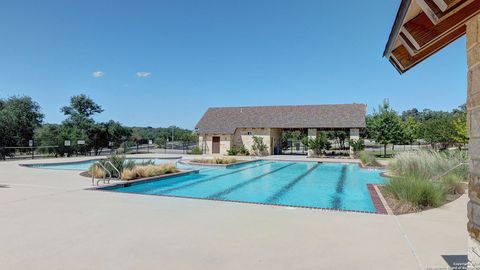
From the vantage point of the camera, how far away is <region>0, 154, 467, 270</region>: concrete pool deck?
130 inches

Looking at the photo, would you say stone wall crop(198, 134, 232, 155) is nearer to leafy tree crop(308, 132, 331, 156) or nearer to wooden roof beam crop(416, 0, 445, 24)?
leafy tree crop(308, 132, 331, 156)

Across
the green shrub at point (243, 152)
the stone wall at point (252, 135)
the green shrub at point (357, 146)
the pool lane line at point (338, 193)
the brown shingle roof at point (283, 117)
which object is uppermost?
the brown shingle roof at point (283, 117)

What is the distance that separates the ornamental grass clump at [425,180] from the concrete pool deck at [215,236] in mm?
418

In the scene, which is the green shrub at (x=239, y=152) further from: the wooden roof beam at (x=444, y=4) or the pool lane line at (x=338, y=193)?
the wooden roof beam at (x=444, y=4)

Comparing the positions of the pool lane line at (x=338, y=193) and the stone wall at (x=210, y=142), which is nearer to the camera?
the pool lane line at (x=338, y=193)

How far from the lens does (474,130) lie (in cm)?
215

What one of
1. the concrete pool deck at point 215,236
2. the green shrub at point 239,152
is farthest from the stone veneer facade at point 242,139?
the concrete pool deck at point 215,236

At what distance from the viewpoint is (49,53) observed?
1989 cm

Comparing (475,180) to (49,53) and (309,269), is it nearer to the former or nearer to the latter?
(309,269)

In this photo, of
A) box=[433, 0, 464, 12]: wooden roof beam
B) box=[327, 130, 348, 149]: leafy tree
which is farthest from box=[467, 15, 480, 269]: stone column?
box=[327, 130, 348, 149]: leafy tree

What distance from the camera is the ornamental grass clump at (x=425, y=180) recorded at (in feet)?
20.3

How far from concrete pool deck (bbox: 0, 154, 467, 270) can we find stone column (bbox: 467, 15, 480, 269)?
1.13 m

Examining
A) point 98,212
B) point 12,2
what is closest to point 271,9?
point 12,2

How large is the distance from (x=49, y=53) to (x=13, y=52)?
211 centimetres
